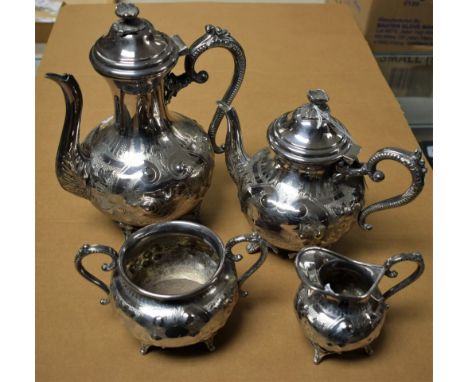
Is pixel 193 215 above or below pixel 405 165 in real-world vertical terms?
below

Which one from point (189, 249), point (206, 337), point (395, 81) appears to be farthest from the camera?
point (395, 81)

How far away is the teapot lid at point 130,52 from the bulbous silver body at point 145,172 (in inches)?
4.4

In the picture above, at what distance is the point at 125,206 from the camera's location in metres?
0.95

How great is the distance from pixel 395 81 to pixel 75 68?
37.3 inches

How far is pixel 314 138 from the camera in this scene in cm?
87

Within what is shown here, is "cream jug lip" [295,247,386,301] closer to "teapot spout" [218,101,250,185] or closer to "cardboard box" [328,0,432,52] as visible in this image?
"teapot spout" [218,101,250,185]

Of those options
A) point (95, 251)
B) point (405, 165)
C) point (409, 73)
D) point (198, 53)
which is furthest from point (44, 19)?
point (405, 165)

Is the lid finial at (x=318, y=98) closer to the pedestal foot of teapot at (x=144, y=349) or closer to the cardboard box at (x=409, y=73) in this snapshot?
the pedestal foot of teapot at (x=144, y=349)

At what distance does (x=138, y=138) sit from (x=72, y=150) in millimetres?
110

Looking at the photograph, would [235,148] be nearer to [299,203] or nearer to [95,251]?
[299,203]

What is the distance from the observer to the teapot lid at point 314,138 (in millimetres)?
873

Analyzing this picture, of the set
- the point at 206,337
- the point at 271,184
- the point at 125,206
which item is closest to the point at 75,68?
the point at 125,206

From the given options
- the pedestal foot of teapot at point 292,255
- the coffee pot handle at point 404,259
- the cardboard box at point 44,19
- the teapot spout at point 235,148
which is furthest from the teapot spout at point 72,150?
the cardboard box at point 44,19

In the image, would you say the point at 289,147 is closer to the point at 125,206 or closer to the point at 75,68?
the point at 125,206
